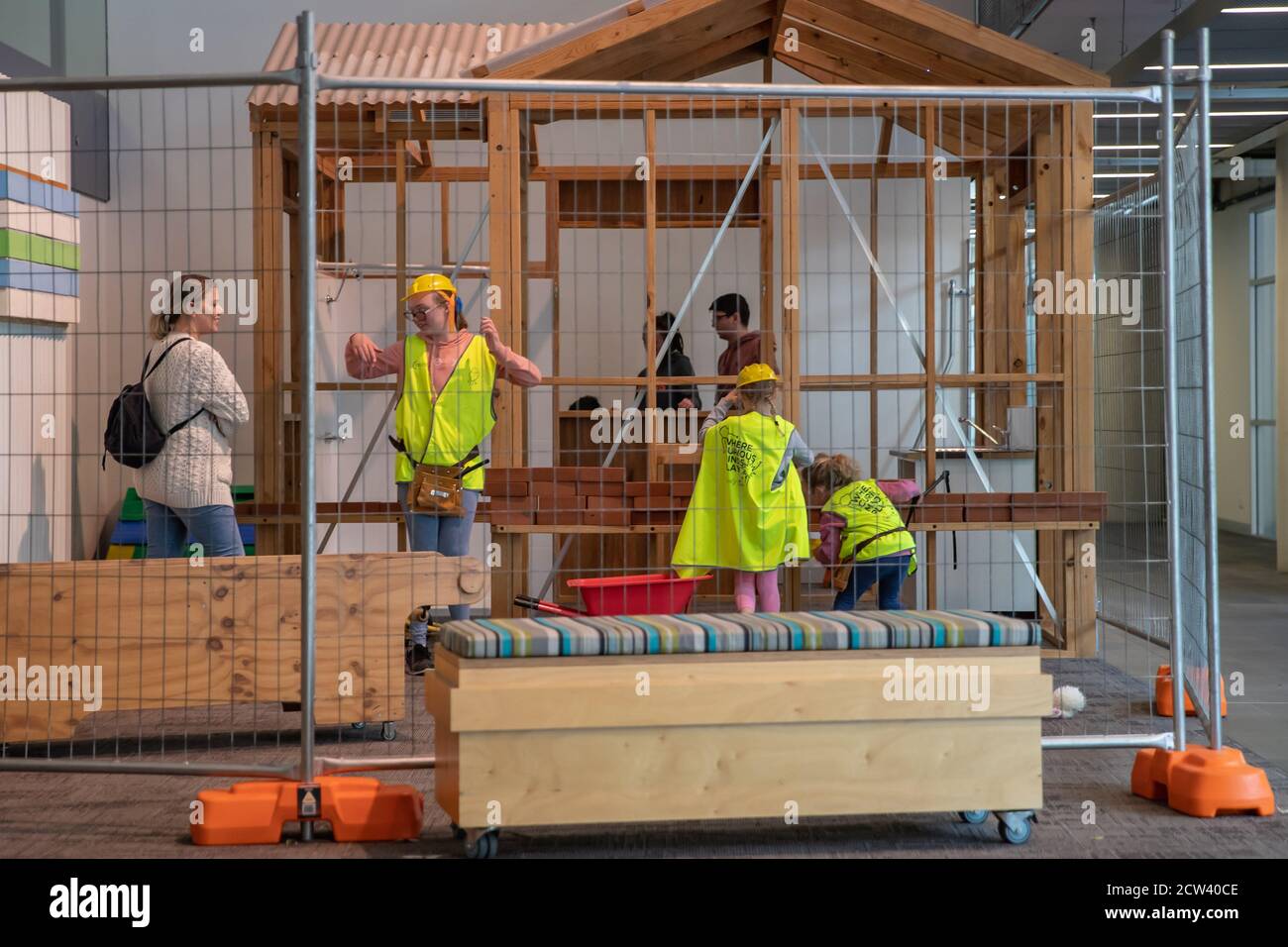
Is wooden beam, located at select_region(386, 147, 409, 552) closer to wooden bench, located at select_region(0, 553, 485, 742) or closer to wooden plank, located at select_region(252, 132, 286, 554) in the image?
wooden plank, located at select_region(252, 132, 286, 554)

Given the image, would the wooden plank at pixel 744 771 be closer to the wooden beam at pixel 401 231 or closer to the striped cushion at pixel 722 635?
the striped cushion at pixel 722 635

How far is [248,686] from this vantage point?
5430mm

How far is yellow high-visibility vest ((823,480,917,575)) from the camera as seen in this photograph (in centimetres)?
629

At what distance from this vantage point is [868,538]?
629 centimetres

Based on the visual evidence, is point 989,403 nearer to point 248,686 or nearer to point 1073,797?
point 1073,797

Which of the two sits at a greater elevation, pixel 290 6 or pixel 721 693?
pixel 290 6

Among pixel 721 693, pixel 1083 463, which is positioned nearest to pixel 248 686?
pixel 721 693

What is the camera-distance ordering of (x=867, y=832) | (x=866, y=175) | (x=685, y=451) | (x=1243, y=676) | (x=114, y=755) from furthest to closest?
1. (x=866, y=175)
2. (x=685, y=451)
3. (x=1243, y=676)
4. (x=114, y=755)
5. (x=867, y=832)

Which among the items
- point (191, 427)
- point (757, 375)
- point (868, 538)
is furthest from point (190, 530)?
point (868, 538)

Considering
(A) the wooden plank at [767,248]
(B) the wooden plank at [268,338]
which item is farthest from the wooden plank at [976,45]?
(B) the wooden plank at [268,338]

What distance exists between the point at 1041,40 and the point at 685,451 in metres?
5.81

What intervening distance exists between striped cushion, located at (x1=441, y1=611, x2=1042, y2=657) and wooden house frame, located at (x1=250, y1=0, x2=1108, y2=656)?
261 cm

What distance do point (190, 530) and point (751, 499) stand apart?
7.53 feet

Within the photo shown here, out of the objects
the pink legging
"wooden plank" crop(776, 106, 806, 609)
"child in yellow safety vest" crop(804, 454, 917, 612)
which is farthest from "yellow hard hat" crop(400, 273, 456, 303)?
"child in yellow safety vest" crop(804, 454, 917, 612)
